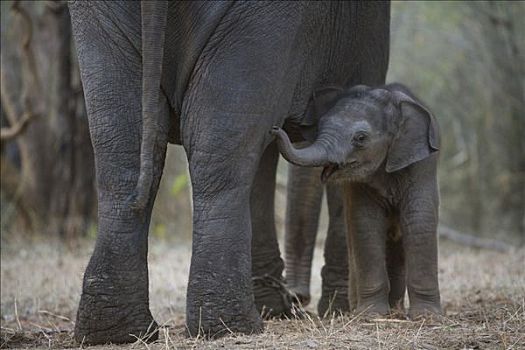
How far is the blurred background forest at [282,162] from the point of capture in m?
14.3

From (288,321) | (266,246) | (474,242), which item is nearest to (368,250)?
(288,321)

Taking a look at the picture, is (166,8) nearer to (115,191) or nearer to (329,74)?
(115,191)

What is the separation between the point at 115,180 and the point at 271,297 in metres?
2.11

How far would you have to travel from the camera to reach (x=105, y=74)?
590 cm

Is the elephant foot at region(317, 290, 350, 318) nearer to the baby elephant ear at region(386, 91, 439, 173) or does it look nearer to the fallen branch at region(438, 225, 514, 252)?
the baby elephant ear at region(386, 91, 439, 173)

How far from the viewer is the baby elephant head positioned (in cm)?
648

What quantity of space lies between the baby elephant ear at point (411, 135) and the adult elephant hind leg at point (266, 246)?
106cm

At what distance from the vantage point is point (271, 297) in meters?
7.65

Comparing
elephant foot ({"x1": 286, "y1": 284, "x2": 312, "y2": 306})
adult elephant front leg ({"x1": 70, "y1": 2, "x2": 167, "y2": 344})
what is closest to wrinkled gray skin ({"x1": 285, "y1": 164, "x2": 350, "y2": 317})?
elephant foot ({"x1": 286, "y1": 284, "x2": 312, "y2": 306})

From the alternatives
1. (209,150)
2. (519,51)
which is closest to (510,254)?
(519,51)

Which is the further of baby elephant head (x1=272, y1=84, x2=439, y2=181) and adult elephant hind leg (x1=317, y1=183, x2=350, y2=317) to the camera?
adult elephant hind leg (x1=317, y1=183, x2=350, y2=317)

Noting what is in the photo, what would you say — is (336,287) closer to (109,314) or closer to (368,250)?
(368,250)

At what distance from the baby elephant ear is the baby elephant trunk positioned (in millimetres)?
599

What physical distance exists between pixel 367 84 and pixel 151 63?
7.78 feet
